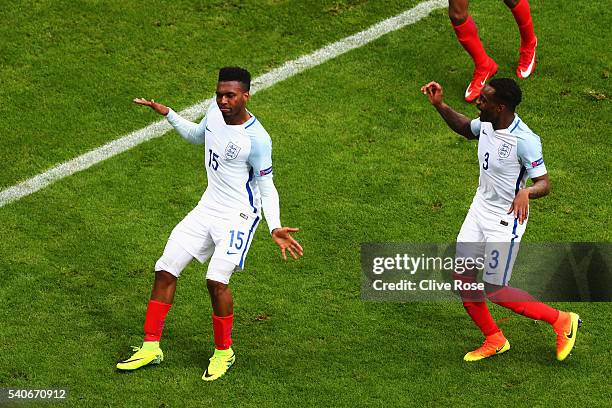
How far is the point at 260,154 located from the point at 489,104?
159 cm

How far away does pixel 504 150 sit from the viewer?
8.59 m

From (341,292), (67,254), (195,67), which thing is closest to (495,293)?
(341,292)

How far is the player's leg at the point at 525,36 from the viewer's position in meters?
11.7

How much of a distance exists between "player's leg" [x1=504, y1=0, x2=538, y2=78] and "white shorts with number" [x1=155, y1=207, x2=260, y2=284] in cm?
400

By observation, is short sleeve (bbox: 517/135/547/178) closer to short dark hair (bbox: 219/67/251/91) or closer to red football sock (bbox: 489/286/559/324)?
red football sock (bbox: 489/286/559/324)

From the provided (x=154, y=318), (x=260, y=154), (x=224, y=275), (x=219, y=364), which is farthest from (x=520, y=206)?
(x=154, y=318)

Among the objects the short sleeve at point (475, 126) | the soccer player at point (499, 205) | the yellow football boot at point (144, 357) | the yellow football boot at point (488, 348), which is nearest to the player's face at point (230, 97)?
the soccer player at point (499, 205)

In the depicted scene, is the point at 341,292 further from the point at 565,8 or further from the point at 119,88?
the point at 565,8

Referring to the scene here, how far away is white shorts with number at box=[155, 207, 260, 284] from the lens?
8828 mm

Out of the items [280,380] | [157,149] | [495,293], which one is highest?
[157,149]

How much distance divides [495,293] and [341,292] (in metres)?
1.37

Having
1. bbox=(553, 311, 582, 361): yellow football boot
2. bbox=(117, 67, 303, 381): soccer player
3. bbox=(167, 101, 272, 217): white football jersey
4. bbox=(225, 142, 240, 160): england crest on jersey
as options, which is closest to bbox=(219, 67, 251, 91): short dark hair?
bbox=(117, 67, 303, 381): soccer player

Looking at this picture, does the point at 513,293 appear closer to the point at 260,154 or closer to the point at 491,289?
the point at 491,289

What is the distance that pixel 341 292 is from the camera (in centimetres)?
980
